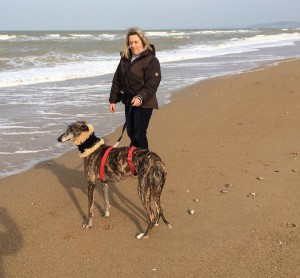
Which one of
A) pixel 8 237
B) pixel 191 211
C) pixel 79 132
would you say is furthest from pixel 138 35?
pixel 8 237

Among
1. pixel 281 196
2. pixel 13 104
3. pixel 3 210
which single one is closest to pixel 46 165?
pixel 3 210

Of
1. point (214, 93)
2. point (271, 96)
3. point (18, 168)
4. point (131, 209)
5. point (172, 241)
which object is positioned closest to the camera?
point (172, 241)

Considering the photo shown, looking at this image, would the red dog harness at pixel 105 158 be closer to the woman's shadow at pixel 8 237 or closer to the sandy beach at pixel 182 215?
the sandy beach at pixel 182 215

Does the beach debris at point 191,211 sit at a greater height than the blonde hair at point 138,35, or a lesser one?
lesser

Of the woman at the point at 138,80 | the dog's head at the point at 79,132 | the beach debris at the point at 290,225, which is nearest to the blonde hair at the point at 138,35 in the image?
the woman at the point at 138,80

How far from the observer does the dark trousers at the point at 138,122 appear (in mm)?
5355

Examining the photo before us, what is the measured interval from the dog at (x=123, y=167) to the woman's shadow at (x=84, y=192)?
0.27m

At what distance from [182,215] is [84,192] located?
1.51m

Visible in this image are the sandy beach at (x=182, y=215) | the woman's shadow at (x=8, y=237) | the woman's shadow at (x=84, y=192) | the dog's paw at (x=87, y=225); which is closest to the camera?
the sandy beach at (x=182, y=215)

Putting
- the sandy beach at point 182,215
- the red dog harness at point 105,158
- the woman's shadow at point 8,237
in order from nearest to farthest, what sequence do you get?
the sandy beach at point 182,215, the woman's shadow at point 8,237, the red dog harness at point 105,158

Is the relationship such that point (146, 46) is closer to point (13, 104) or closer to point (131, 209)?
point (131, 209)

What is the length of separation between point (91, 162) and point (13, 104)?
24.5ft

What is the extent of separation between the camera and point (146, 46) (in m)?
5.17

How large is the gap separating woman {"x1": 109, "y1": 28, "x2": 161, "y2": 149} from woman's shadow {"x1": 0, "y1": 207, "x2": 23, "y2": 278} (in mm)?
1837
